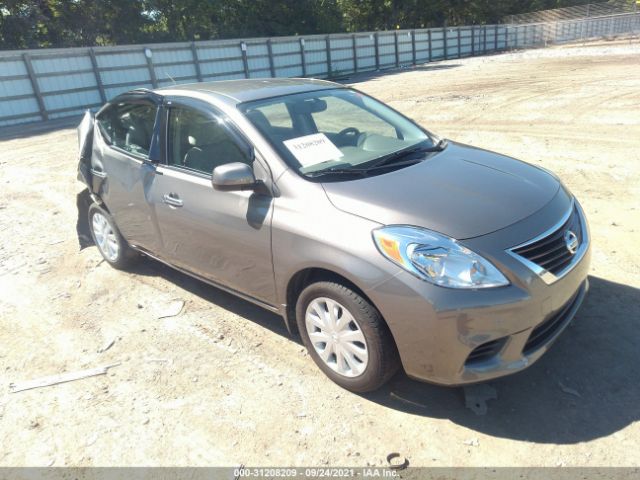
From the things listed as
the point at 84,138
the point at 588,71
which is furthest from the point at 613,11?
the point at 84,138

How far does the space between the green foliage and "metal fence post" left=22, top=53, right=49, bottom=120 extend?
13.1m

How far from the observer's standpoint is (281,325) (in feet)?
12.4

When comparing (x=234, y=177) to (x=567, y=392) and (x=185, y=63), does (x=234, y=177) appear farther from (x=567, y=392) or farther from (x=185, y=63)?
(x=185, y=63)

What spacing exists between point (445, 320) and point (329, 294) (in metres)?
0.68

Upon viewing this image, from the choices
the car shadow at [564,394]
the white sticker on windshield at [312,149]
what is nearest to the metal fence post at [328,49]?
the white sticker on windshield at [312,149]

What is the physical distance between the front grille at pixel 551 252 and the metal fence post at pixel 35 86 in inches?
798

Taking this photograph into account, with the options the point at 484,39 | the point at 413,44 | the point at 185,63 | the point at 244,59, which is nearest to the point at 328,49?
the point at 244,59

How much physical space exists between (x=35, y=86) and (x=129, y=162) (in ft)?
57.2

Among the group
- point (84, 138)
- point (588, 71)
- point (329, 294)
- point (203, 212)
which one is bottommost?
point (588, 71)

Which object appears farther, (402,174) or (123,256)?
(123,256)

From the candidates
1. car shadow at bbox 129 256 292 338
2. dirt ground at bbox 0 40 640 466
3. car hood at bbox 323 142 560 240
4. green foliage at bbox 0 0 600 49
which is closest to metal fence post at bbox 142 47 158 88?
green foliage at bbox 0 0 600 49

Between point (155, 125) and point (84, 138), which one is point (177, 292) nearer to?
point (155, 125)

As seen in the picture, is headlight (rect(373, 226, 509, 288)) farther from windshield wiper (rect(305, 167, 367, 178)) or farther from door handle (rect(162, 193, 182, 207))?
door handle (rect(162, 193, 182, 207))

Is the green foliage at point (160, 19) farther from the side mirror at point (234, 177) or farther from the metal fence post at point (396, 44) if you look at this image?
the side mirror at point (234, 177)
